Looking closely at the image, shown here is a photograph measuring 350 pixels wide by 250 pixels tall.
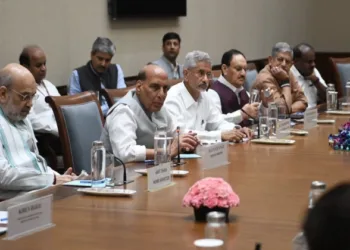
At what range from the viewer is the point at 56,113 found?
4184 millimetres

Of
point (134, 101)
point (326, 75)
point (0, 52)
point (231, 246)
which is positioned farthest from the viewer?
point (326, 75)

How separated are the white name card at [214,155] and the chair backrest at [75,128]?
95 centimetres

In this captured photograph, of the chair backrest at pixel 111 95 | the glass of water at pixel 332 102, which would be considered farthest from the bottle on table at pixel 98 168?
the glass of water at pixel 332 102

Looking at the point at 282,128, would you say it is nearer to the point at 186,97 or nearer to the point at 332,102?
the point at 186,97

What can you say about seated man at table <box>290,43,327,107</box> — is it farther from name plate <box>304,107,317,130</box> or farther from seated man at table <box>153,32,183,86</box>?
name plate <box>304,107,317,130</box>

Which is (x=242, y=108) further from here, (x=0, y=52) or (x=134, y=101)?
(x=0, y=52)

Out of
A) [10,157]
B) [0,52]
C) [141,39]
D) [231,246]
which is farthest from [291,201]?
[141,39]

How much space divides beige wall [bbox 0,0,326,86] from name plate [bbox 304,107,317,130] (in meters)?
2.38

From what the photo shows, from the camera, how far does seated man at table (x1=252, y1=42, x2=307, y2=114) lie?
6309 mm

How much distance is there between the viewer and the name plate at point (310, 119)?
5.06 meters

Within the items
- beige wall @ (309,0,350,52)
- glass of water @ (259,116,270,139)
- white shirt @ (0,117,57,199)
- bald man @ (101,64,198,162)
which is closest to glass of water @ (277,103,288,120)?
glass of water @ (259,116,270,139)

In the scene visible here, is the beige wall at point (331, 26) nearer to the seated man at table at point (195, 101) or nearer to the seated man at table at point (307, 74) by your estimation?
the seated man at table at point (307, 74)

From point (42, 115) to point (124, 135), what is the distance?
208 centimetres

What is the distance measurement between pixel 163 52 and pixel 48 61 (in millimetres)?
1905
